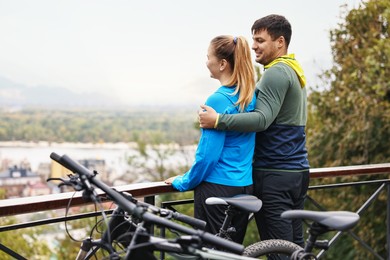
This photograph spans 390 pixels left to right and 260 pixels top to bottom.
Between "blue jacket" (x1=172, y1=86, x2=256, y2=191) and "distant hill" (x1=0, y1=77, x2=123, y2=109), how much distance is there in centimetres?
4693

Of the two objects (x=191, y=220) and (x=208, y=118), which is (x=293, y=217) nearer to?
(x=191, y=220)

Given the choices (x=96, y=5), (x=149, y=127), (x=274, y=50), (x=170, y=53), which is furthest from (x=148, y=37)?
(x=274, y=50)

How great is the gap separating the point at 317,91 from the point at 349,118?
2.52 ft

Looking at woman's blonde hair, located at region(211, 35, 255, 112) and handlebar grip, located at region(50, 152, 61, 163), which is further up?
woman's blonde hair, located at region(211, 35, 255, 112)

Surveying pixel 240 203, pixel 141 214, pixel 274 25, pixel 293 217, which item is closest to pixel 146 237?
pixel 141 214

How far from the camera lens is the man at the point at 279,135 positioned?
2367 millimetres

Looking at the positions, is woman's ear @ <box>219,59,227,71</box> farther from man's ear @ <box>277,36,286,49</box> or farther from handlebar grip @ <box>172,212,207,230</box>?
handlebar grip @ <box>172,212,207,230</box>

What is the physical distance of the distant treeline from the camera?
124 ft

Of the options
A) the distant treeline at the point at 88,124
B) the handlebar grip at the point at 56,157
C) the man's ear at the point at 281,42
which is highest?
the man's ear at the point at 281,42

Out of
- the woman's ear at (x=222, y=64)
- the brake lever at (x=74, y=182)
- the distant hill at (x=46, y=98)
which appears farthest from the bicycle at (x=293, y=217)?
the distant hill at (x=46, y=98)

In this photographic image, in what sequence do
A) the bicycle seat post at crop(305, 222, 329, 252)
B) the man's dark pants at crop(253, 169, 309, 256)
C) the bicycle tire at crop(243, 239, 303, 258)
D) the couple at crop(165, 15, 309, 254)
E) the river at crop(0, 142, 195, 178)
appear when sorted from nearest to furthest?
1. the bicycle seat post at crop(305, 222, 329, 252)
2. the bicycle tire at crop(243, 239, 303, 258)
3. the couple at crop(165, 15, 309, 254)
4. the man's dark pants at crop(253, 169, 309, 256)
5. the river at crop(0, 142, 195, 178)

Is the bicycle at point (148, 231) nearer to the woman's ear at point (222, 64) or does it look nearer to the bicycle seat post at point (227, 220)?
the bicycle seat post at point (227, 220)

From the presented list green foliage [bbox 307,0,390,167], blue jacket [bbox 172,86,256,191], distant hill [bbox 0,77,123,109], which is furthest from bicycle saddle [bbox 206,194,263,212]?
distant hill [bbox 0,77,123,109]

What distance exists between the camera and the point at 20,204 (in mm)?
2170
